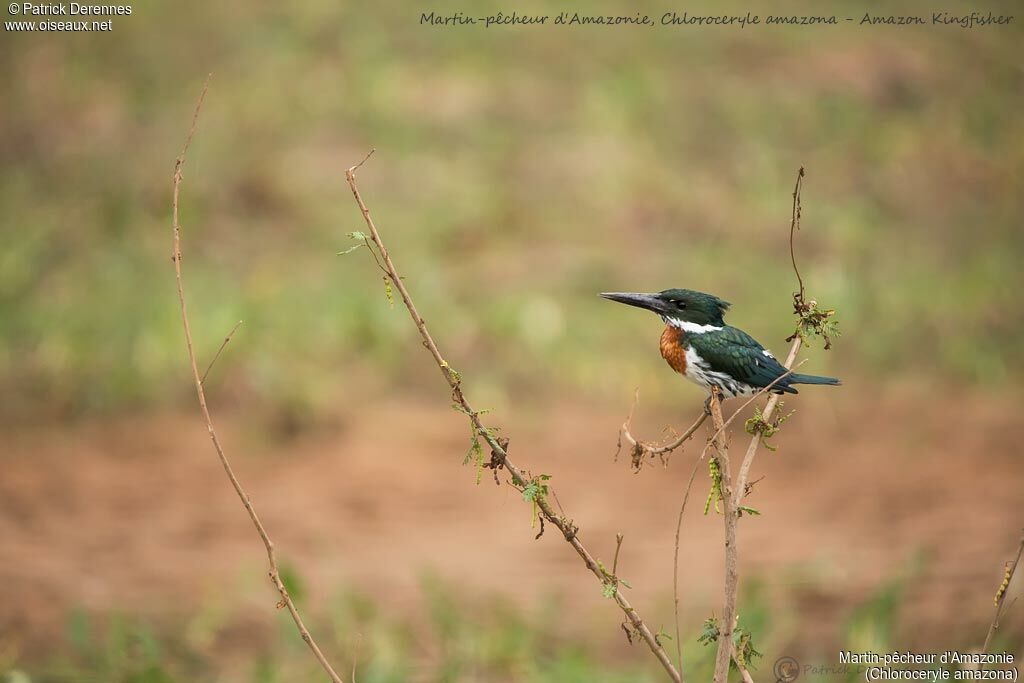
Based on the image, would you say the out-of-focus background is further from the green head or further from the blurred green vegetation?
the green head

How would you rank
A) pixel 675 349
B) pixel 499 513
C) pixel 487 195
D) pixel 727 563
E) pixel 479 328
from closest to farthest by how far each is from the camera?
pixel 727 563 → pixel 675 349 → pixel 499 513 → pixel 479 328 → pixel 487 195

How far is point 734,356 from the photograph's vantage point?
7.00 feet

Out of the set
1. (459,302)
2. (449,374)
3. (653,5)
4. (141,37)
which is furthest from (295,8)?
(449,374)

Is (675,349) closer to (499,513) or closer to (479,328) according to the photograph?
(499,513)

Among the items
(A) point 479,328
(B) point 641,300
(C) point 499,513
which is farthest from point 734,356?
(A) point 479,328

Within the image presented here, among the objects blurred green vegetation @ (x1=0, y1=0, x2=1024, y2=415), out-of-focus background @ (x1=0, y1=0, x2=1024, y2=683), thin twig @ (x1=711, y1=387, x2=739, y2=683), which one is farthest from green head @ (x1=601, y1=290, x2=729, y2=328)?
blurred green vegetation @ (x1=0, y1=0, x2=1024, y2=415)

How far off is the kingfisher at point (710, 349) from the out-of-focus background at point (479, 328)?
1.75 meters

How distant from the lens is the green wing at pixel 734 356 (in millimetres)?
2135

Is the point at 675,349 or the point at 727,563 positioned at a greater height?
the point at 675,349

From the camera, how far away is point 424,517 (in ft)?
18.6

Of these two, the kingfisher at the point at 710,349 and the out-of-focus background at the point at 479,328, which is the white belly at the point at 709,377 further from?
the out-of-focus background at the point at 479,328

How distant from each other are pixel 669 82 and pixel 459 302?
3.44m

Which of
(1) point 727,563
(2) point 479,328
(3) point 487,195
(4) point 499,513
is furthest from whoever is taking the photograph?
(3) point 487,195

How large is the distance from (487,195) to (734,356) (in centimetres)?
658
